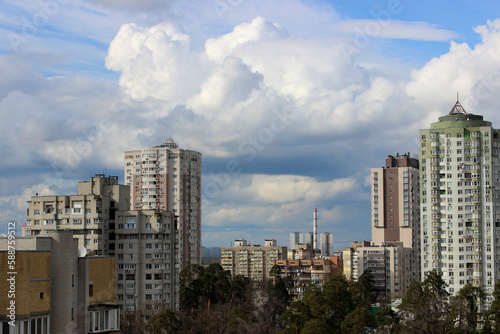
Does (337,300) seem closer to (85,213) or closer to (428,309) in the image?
(428,309)

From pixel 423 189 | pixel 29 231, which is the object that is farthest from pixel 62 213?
pixel 423 189

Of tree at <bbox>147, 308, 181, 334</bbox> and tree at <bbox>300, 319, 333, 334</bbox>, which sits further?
tree at <bbox>147, 308, 181, 334</bbox>

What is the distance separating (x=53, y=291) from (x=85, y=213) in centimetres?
4487

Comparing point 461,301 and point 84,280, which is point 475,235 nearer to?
point 461,301

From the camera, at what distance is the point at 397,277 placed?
5669 inches

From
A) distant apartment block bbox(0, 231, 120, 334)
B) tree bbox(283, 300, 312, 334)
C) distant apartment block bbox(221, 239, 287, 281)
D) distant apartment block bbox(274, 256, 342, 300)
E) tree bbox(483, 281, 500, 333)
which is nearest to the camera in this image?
distant apartment block bbox(0, 231, 120, 334)

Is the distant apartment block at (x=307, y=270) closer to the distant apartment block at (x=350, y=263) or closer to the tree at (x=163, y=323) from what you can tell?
the distant apartment block at (x=350, y=263)

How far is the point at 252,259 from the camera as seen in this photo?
174m

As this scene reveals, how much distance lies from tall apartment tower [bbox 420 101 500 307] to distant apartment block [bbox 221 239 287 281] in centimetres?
7464

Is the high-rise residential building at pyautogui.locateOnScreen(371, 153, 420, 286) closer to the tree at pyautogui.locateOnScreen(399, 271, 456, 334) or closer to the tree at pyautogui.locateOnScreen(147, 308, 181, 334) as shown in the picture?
the tree at pyautogui.locateOnScreen(399, 271, 456, 334)

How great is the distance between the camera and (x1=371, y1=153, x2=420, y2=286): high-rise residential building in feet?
513

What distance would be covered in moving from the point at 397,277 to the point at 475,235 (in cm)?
5072

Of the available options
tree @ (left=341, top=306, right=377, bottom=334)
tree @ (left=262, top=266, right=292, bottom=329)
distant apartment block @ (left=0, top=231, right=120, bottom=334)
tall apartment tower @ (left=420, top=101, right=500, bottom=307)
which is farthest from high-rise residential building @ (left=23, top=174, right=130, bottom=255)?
tall apartment tower @ (left=420, top=101, right=500, bottom=307)

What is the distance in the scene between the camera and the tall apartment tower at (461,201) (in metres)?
94.8
